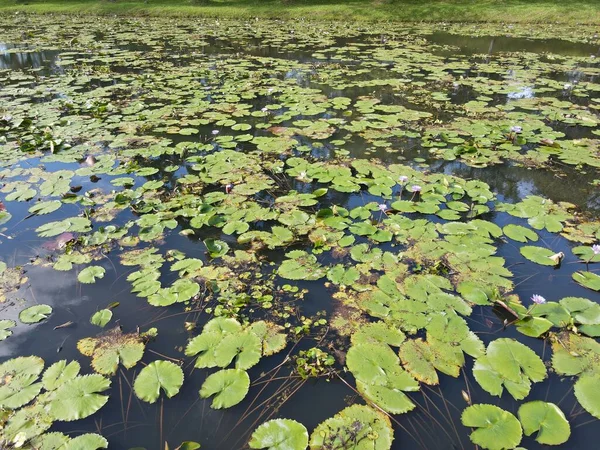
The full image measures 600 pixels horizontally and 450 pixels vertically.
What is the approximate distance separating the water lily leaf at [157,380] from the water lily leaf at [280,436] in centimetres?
52

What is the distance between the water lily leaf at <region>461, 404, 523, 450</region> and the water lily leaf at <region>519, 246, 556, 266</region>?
1454mm

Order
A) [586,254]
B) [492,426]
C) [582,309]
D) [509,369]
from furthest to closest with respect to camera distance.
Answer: [586,254], [582,309], [509,369], [492,426]

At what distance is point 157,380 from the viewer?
1875mm

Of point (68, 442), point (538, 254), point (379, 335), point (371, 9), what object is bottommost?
point (68, 442)

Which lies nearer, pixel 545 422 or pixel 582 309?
pixel 545 422

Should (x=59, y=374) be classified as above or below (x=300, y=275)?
below

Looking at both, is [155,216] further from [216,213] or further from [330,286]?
[330,286]

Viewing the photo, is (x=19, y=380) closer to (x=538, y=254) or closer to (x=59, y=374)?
(x=59, y=374)

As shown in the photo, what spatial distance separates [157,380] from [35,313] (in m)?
1.13

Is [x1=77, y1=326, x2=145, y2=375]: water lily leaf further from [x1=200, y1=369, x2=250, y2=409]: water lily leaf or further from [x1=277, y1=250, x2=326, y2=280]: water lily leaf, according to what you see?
[x1=277, y1=250, x2=326, y2=280]: water lily leaf

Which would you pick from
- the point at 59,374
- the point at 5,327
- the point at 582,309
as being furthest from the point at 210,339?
the point at 582,309

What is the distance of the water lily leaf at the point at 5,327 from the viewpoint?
217cm

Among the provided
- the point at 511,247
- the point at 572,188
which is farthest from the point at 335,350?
the point at 572,188

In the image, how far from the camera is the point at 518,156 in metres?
4.43
